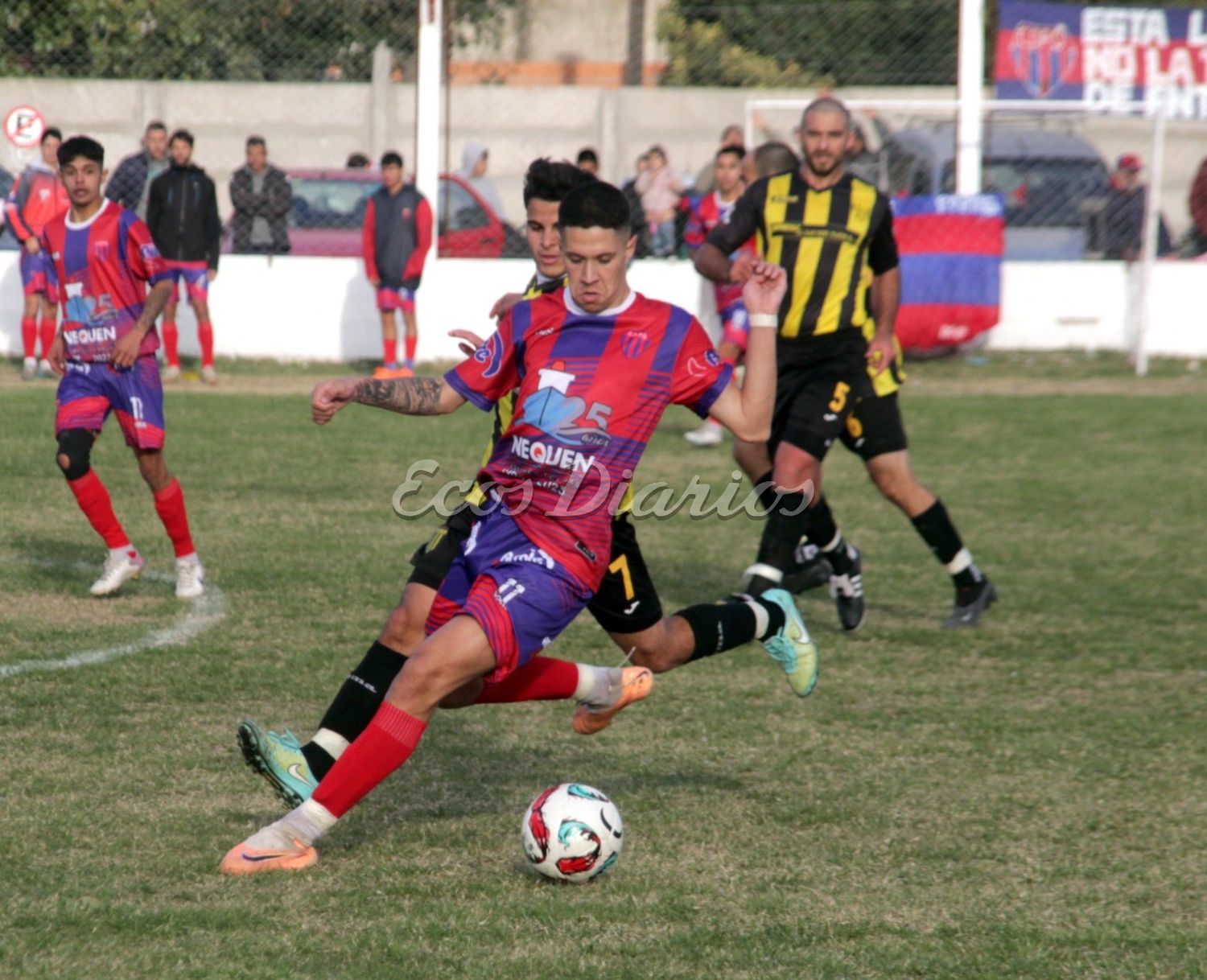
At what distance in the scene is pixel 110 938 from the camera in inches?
152

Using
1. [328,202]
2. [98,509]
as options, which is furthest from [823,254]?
[328,202]

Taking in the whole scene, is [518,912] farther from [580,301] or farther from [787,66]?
[787,66]

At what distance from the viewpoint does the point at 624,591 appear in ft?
15.8

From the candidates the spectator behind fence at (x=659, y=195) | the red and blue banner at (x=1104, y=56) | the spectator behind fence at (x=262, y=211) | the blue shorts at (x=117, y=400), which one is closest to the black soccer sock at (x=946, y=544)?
the blue shorts at (x=117, y=400)

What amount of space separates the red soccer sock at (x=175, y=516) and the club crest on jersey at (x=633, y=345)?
3.74 m

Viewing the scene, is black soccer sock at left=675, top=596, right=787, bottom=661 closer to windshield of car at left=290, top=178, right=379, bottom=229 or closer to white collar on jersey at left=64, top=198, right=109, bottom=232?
white collar on jersey at left=64, top=198, right=109, bottom=232

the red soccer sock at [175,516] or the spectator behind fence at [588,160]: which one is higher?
the spectator behind fence at [588,160]

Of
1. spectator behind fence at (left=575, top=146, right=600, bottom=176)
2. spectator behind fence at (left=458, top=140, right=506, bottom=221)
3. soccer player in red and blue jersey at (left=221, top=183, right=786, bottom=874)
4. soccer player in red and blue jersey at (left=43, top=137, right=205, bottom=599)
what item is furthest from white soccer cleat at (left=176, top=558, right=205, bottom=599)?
spectator behind fence at (left=458, top=140, right=506, bottom=221)

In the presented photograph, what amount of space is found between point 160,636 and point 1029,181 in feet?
45.4

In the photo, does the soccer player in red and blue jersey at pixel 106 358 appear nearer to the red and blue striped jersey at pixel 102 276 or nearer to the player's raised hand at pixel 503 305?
the red and blue striped jersey at pixel 102 276

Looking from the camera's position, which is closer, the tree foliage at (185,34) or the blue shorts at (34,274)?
the blue shorts at (34,274)

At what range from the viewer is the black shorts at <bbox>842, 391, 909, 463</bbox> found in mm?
7473

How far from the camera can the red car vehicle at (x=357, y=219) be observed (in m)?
17.0

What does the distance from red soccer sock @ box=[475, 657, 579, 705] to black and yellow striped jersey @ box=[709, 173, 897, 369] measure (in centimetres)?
288
